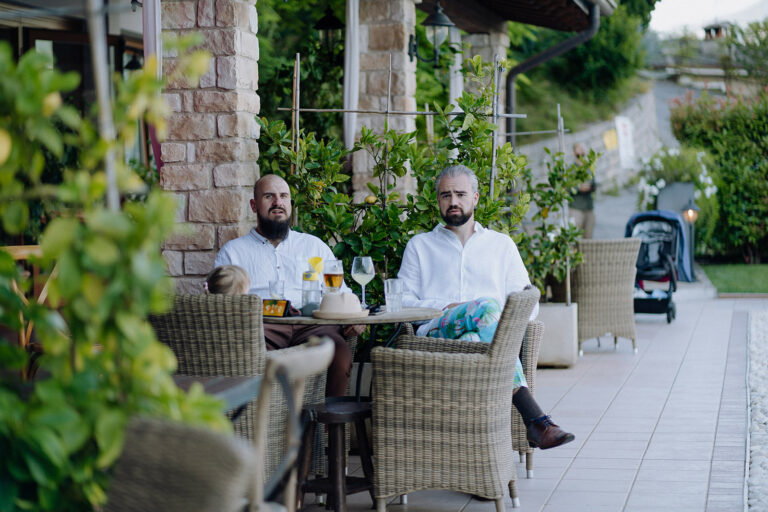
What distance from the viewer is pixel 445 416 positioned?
3471mm

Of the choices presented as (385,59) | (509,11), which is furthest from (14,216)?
(509,11)

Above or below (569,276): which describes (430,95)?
above

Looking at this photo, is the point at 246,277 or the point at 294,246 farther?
the point at 294,246

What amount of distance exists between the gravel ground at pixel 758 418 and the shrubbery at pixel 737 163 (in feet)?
18.1

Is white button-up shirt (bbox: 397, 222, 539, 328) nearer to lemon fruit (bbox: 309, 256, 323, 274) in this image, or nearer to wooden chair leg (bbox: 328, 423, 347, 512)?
lemon fruit (bbox: 309, 256, 323, 274)

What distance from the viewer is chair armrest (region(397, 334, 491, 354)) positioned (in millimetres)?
3870

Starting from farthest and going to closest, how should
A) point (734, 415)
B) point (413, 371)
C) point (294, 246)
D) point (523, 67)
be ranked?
point (523, 67) < point (734, 415) < point (294, 246) < point (413, 371)

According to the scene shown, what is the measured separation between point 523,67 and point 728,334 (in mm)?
3583

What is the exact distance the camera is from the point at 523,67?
10.4 metres

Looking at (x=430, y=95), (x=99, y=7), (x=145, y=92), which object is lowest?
(x=145, y=92)

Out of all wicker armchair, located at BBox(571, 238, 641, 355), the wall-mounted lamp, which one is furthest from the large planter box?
the wall-mounted lamp

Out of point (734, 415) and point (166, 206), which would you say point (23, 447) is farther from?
point (734, 415)

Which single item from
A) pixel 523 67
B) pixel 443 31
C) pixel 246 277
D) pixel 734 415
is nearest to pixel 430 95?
pixel 523 67

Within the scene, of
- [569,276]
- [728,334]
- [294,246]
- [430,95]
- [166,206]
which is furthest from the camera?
[430,95]
